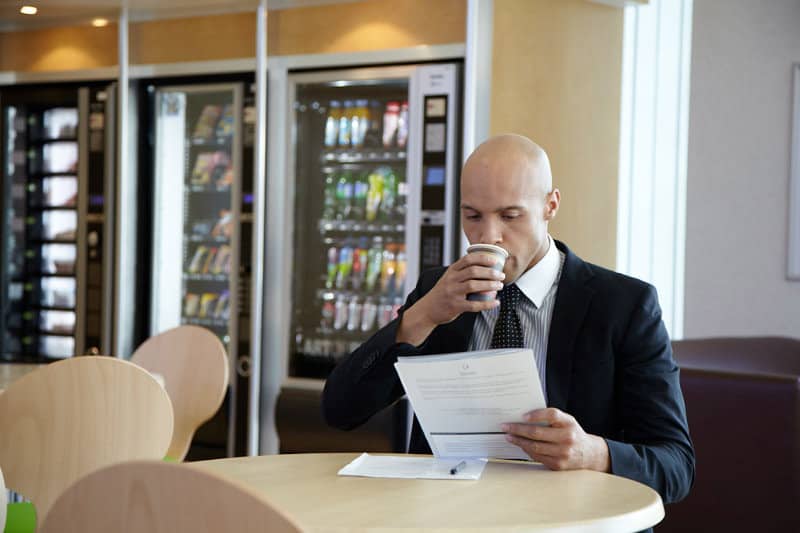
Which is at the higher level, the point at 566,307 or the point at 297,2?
the point at 297,2

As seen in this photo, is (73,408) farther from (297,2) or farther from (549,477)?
(297,2)

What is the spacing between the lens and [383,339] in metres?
1.95

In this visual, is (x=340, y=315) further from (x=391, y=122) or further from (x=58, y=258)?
(x=58, y=258)

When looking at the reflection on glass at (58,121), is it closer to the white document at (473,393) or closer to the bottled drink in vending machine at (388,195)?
the bottled drink in vending machine at (388,195)

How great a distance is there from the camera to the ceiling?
17.4ft

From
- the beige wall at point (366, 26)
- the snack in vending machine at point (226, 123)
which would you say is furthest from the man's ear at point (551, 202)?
the snack in vending machine at point (226, 123)

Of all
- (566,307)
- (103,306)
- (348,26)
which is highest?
(348,26)

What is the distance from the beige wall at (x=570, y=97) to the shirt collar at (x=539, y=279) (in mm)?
2798

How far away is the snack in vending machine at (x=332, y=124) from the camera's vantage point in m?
5.33

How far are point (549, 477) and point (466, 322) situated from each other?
1.57 ft

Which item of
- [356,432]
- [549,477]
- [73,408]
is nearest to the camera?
[549,477]

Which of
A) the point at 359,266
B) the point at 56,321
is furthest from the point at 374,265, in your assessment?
the point at 56,321

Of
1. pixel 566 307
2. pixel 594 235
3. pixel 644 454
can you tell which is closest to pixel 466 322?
pixel 566 307

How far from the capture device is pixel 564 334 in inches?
78.2
